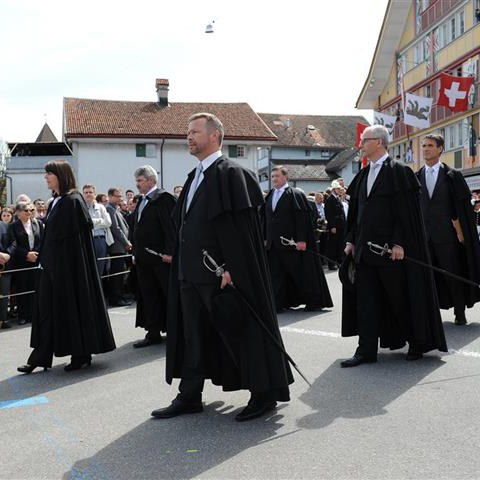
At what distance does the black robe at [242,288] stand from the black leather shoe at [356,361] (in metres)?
1.57

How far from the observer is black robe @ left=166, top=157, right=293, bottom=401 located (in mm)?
4742

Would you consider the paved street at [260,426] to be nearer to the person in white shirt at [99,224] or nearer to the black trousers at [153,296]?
the black trousers at [153,296]

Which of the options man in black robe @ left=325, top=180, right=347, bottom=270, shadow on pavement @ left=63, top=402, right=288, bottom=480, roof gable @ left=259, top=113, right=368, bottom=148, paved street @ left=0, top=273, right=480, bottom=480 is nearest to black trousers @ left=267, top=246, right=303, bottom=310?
paved street @ left=0, top=273, right=480, bottom=480

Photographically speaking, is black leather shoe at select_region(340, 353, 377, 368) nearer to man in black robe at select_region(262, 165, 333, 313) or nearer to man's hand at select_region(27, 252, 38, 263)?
man in black robe at select_region(262, 165, 333, 313)

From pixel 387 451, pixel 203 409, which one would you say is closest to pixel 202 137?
pixel 203 409

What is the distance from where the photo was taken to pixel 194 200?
4.96 meters

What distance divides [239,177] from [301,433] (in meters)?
1.77

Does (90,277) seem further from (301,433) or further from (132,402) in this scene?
(301,433)

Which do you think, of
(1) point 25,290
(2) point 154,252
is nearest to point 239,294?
(2) point 154,252

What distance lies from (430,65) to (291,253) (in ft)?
108

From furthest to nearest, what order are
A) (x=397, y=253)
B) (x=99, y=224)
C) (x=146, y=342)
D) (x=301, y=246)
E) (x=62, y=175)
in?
1. (x=99, y=224)
2. (x=301, y=246)
3. (x=146, y=342)
4. (x=62, y=175)
5. (x=397, y=253)

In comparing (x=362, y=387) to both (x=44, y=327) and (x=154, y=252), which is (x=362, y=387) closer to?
(x=44, y=327)

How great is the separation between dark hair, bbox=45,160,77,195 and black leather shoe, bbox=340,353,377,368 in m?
3.14

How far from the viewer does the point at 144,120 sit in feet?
163
